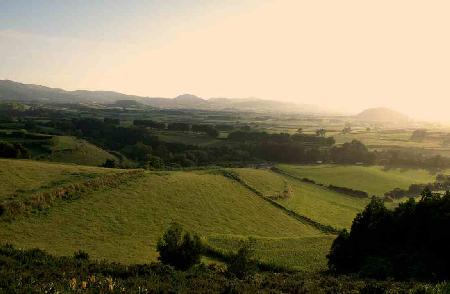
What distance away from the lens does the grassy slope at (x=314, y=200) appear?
79812 millimetres

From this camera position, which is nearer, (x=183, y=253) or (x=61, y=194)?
(x=183, y=253)

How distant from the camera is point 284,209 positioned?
3098 inches

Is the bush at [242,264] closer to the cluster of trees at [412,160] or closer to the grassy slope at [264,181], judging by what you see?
the grassy slope at [264,181]

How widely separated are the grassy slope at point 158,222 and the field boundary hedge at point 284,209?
1973 millimetres

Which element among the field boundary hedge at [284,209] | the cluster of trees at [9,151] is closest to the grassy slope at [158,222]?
the field boundary hedge at [284,209]

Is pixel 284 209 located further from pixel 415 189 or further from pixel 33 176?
pixel 415 189

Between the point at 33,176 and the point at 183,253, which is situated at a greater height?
the point at 33,176

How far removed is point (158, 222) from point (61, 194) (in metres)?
13.3

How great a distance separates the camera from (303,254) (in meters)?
49.1

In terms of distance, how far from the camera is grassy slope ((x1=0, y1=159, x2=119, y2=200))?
171ft

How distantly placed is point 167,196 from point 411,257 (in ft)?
134

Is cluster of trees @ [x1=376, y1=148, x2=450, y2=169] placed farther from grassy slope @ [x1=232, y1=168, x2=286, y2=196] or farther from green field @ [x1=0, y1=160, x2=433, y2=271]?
grassy slope @ [x1=232, y1=168, x2=286, y2=196]

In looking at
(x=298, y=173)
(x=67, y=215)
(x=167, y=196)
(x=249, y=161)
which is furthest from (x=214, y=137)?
(x=67, y=215)

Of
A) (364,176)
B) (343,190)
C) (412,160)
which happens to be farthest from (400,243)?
(412,160)
